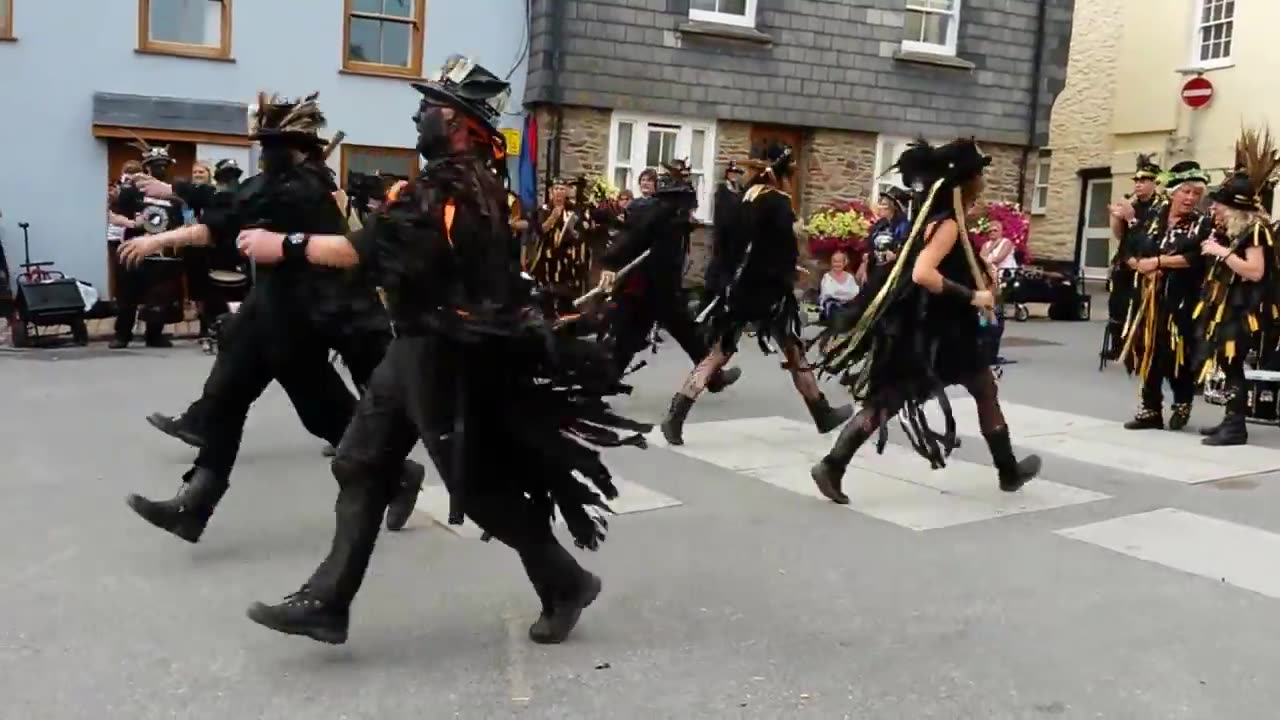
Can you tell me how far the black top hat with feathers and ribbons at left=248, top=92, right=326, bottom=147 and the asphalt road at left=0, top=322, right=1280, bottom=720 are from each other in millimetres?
1683

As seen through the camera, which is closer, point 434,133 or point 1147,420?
Answer: point 434,133

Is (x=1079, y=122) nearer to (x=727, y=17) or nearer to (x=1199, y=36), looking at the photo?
(x=1199, y=36)

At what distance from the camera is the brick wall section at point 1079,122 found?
23688mm

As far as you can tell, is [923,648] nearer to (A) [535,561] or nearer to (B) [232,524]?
(A) [535,561]

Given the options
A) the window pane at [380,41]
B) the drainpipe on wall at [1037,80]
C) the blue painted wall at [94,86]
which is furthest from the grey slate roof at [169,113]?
the drainpipe on wall at [1037,80]

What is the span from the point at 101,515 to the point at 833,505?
11.3 feet

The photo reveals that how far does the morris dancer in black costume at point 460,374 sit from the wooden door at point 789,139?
48.5ft

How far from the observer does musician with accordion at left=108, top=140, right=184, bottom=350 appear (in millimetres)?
12109

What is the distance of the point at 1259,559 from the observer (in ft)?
17.8

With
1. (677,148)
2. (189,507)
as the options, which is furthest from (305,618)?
(677,148)

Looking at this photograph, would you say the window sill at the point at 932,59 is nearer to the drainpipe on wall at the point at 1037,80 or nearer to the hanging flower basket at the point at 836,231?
the drainpipe on wall at the point at 1037,80

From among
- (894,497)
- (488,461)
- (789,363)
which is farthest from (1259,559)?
(488,461)

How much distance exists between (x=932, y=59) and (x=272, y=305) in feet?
52.2

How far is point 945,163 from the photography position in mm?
5898
